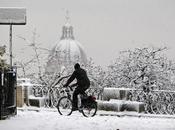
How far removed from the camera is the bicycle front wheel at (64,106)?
16.9m

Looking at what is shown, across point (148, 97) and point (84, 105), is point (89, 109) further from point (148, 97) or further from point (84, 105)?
point (148, 97)

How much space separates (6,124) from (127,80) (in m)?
21.4

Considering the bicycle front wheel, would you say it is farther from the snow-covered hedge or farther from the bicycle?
the snow-covered hedge

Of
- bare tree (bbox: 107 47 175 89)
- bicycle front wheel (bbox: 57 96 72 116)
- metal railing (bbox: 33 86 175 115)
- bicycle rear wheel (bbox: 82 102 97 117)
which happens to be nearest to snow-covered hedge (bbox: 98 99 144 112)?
metal railing (bbox: 33 86 175 115)

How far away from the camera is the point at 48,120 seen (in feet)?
47.9

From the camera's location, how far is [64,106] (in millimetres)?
17531

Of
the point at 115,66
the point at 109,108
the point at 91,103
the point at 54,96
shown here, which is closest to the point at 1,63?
the point at 91,103

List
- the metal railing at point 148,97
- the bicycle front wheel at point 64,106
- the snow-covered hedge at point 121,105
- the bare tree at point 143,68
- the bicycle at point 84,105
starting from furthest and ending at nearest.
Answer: the bare tree at point 143,68 < the metal railing at point 148,97 < the snow-covered hedge at point 121,105 < the bicycle front wheel at point 64,106 < the bicycle at point 84,105

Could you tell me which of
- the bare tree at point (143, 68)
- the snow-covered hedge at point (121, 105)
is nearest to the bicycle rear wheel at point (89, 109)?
the snow-covered hedge at point (121, 105)

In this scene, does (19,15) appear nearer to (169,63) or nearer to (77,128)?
(77,128)

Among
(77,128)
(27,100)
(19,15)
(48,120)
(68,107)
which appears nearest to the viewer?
(77,128)

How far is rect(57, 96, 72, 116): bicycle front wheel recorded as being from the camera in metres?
16.9

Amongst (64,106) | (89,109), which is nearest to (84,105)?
(89,109)

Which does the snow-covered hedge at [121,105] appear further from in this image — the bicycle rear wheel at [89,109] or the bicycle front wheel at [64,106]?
the bicycle rear wheel at [89,109]
